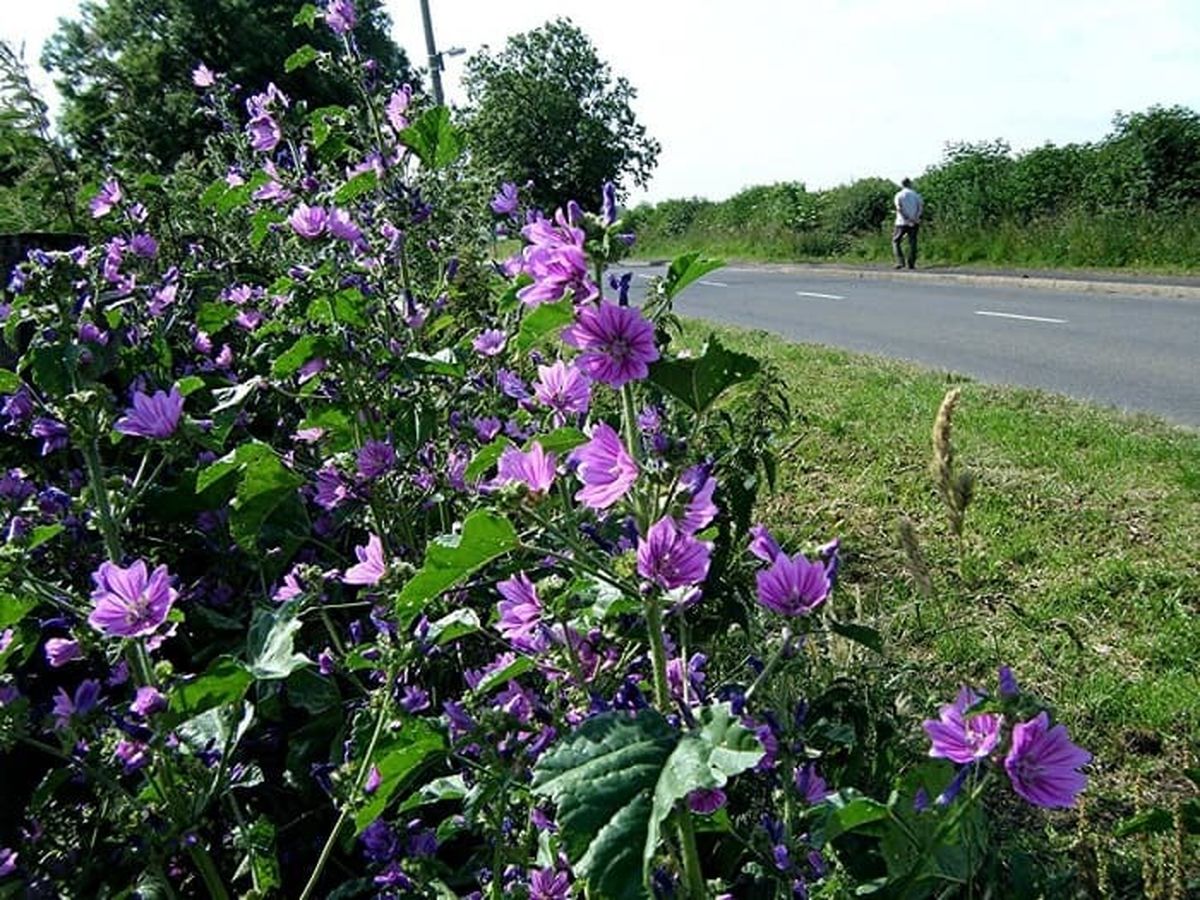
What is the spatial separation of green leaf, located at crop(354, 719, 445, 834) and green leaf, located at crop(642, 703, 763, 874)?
15.1 inches

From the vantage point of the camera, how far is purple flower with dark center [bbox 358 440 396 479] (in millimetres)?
1789

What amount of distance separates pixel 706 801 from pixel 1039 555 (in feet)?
10.1

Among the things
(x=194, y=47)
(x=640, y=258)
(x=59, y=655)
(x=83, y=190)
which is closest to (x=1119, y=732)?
(x=59, y=655)

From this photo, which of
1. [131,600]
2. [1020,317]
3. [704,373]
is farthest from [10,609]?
[1020,317]

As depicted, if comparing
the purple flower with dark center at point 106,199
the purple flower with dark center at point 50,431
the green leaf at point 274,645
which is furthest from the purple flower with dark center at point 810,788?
the purple flower with dark center at point 106,199

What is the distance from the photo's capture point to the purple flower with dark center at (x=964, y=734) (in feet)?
3.05

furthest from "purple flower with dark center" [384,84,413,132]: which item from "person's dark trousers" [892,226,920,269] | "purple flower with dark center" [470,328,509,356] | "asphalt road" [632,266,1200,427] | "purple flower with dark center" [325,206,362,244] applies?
"person's dark trousers" [892,226,920,269]

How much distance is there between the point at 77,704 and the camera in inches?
56.2

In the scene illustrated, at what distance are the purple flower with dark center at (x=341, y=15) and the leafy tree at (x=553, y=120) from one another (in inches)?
14.6

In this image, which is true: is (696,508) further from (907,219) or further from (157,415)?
(907,219)

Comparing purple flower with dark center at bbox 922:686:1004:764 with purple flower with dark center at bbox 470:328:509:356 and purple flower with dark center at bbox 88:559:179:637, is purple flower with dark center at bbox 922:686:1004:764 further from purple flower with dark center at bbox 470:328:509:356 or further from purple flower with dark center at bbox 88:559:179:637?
purple flower with dark center at bbox 470:328:509:356

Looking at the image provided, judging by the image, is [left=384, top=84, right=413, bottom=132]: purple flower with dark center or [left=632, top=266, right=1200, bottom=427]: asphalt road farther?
[left=632, top=266, right=1200, bottom=427]: asphalt road

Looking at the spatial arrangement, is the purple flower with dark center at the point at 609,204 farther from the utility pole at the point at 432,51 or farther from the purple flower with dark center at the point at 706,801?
the utility pole at the point at 432,51

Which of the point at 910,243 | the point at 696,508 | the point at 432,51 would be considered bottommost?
the point at 910,243
